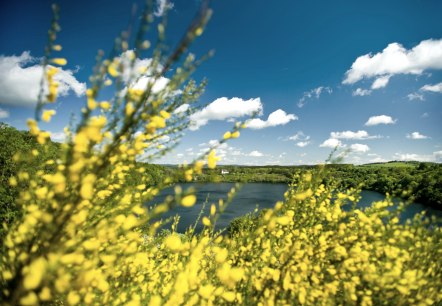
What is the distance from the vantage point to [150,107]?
139 cm

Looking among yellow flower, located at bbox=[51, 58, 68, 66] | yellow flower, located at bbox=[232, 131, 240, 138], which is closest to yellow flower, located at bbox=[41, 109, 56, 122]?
yellow flower, located at bbox=[51, 58, 68, 66]

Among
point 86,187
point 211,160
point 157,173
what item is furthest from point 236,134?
point 157,173

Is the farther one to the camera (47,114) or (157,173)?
(157,173)

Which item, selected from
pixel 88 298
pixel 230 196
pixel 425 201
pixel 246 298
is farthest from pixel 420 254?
pixel 425 201

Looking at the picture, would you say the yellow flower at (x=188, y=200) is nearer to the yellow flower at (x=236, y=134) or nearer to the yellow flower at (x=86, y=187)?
the yellow flower at (x=86, y=187)

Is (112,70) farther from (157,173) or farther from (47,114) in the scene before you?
(157,173)

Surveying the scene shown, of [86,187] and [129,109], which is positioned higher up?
[129,109]

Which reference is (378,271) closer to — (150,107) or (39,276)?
(150,107)

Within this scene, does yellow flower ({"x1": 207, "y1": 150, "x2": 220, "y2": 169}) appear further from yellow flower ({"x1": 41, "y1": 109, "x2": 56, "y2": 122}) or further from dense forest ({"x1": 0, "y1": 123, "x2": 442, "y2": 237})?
yellow flower ({"x1": 41, "y1": 109, "x2": 56, "y2": 122})

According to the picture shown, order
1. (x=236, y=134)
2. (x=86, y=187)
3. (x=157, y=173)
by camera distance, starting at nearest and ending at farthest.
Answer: (x=86, y=187) < (x=236, y=134) < (x=157, y=173)

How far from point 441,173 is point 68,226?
51555mm

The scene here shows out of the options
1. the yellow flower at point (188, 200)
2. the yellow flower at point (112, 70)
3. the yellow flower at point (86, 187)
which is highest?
the yellow flower at point (112, 70)

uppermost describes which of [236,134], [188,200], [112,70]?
[112,70]

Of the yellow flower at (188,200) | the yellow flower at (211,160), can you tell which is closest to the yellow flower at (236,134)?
the yellow flower at (211,160)
